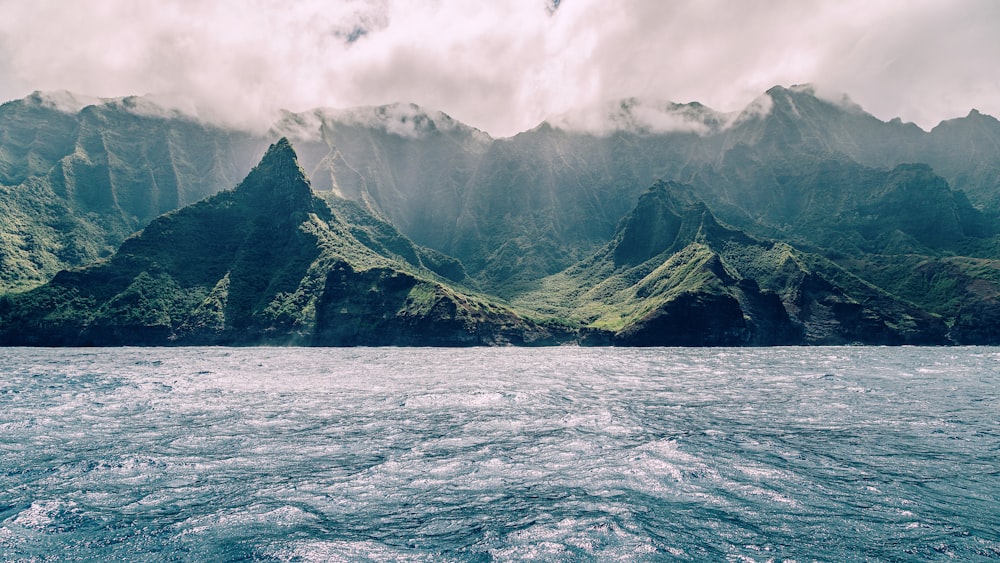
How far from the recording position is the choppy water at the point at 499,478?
23266 millimetres

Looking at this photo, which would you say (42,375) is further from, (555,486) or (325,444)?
(555,486)

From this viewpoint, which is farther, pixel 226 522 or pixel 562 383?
pixel 562 383

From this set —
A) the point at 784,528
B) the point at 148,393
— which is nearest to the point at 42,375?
the point at 148,393

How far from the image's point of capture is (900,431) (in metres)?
48.4

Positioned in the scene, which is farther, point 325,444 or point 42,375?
point 42,375

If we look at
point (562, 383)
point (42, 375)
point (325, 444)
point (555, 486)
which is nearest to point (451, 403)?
point (325, 444)

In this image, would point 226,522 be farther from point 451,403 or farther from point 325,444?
point 451,403

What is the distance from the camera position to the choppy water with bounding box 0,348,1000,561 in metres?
23.3

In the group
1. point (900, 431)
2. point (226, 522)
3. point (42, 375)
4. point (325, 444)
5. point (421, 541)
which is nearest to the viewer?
point (421, 541)

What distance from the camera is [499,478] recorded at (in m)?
34.0

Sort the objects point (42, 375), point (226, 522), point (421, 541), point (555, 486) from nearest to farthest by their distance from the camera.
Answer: point (421, 541) → point (226, 522) → point (555, 486) → point (42, 375)

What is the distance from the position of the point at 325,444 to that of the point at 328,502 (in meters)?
15.4

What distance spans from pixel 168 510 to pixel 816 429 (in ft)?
172

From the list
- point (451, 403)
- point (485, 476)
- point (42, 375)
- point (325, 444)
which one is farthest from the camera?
point (42, 375)
